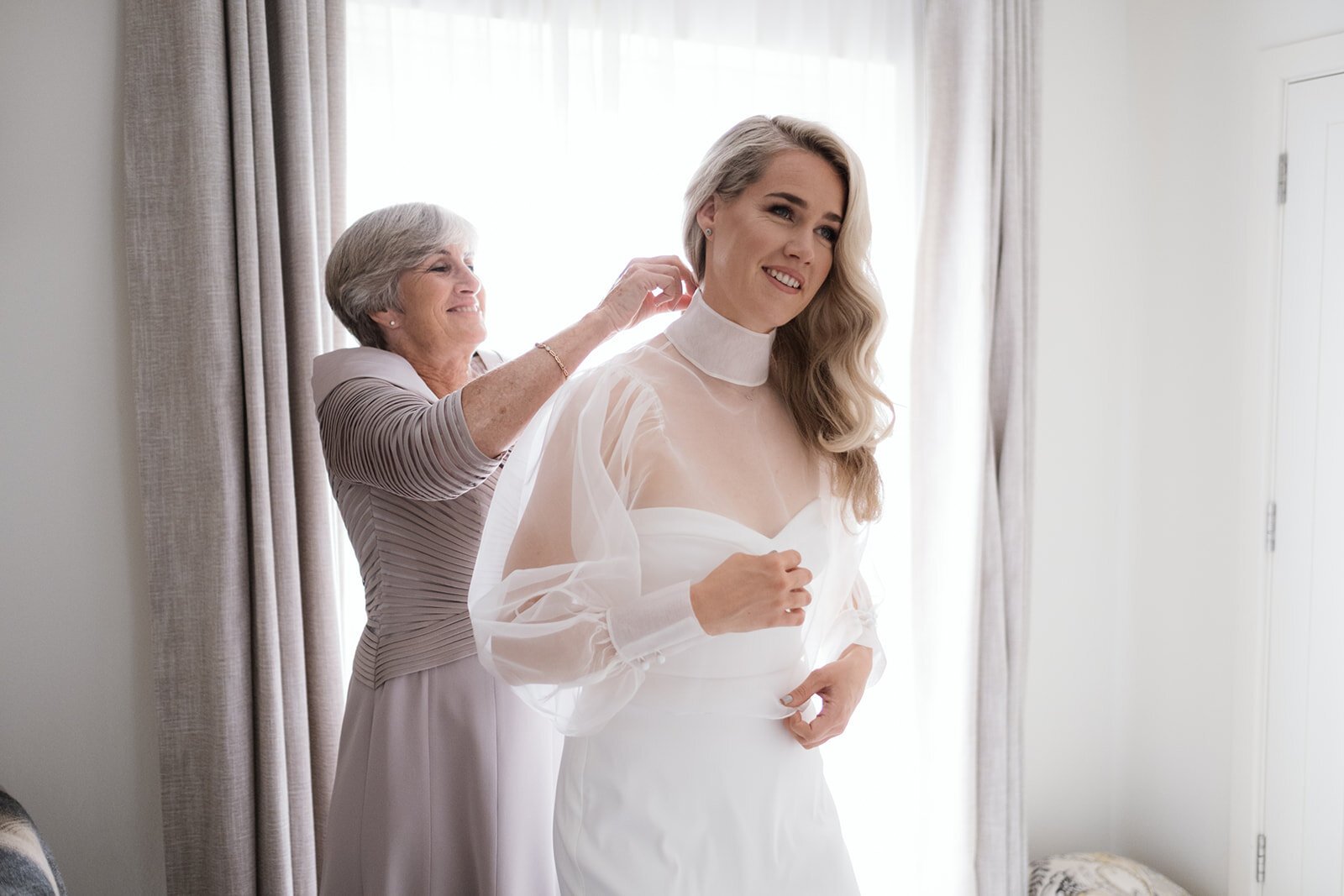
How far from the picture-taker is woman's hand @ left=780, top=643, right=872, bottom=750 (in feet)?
4.38

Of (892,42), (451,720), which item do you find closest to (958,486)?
(892,42)

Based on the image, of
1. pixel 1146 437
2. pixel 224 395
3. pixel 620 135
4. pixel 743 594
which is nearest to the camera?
pixel 743 594

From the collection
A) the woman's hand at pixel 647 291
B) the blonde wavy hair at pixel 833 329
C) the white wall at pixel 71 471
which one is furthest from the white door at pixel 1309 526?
the white wall at pixel 71 471

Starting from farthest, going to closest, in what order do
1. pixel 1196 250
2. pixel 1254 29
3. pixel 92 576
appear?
pixel 1196 250 → pixel 1254 29 → pixel 92 576

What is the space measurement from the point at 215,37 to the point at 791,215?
1245 mm

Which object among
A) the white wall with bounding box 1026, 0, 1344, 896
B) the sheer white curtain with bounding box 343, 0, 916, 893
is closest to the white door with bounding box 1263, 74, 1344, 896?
the white wall with bounding box 1026, 0, 1344, 896

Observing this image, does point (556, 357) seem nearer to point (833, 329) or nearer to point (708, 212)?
point (708, 212)

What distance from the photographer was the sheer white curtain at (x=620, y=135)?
211cm

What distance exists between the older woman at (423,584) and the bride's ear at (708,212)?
100 millimetres

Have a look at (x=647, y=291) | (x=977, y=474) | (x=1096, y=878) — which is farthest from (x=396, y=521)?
(x=1096, y=878)

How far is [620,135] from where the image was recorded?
7.50ft

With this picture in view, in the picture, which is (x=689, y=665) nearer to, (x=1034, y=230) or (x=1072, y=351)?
(x=1034, y=230)

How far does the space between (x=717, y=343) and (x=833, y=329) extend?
0.72 feet

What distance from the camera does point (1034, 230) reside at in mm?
2654
